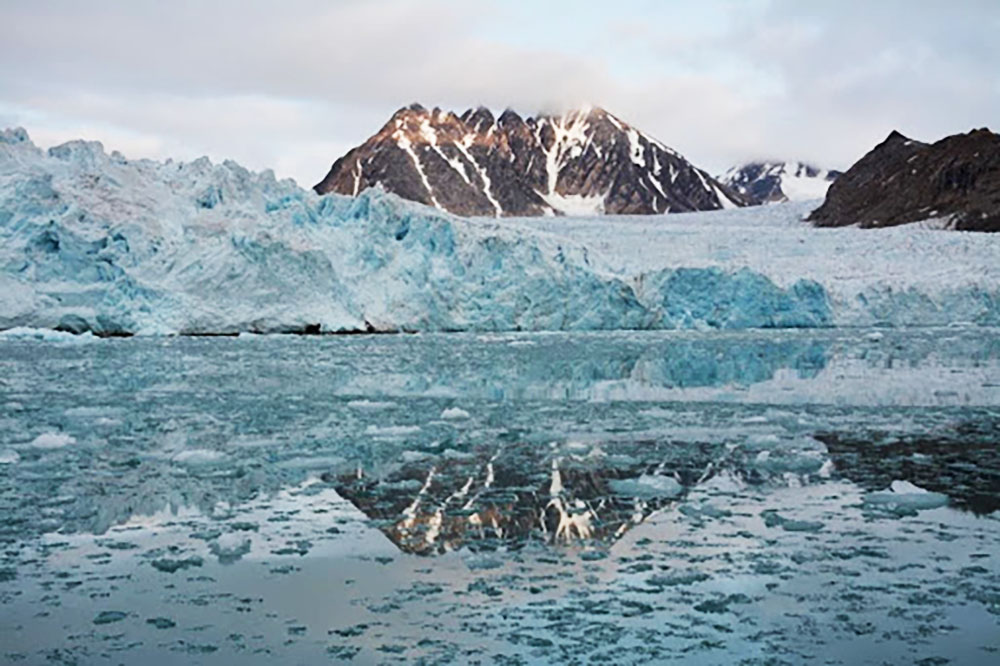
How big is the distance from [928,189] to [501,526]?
61767 mm

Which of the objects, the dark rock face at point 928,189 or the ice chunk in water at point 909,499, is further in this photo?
the dark rock face at point 928,189

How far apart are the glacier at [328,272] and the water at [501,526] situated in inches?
470

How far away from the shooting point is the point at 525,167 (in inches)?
5266

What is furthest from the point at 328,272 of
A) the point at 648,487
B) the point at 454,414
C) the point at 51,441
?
the point at 648,487

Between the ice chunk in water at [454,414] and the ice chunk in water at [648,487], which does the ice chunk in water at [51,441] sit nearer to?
the ice chunk in water at [454,414]

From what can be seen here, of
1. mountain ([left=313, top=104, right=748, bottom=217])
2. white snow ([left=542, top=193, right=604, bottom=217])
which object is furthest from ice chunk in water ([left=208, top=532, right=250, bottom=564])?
white snow ([left=542, top=193, right=604, bottom=217])

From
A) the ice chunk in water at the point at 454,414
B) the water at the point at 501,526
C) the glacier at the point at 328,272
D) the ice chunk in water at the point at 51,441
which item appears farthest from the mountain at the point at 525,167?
the ice chunk in water at the point at 51,441

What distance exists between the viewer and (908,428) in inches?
302

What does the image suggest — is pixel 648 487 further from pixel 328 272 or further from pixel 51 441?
pixel 328 272

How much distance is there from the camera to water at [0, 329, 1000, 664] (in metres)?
3.13

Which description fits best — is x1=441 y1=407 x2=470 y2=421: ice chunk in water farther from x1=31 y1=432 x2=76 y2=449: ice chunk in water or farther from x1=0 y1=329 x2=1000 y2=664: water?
x1=31 y1=432 x2=76 y2=449: ice chunk in water

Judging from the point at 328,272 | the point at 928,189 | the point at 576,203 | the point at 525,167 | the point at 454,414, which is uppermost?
the point at 525,167

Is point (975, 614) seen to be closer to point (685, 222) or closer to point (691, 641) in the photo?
point (691, 641)

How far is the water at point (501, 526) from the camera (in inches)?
123
